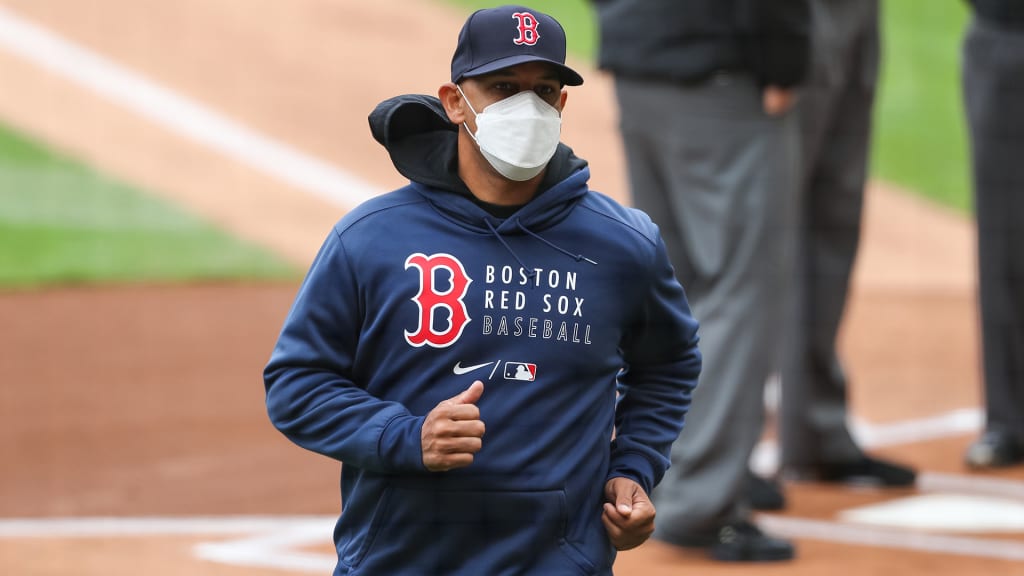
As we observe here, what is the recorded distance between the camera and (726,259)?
14.2 ft

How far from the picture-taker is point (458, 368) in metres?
2.47

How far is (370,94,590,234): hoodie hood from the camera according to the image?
2.53 metres

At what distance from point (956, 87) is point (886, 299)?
625 centimetres

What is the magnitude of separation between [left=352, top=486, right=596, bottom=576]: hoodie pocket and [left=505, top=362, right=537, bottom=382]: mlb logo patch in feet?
0.60

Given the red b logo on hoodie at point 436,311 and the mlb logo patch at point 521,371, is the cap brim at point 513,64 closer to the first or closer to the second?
the red b logo on hoodie at point 436,311

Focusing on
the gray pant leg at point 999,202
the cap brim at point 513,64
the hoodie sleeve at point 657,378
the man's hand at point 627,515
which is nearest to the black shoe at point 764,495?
the gray pant leg at point 999,202

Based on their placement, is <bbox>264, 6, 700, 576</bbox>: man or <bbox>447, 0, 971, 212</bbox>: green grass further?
<bbox>447, 0, 971, 212</bbox>: green grass

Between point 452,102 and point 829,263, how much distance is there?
3.18 metres

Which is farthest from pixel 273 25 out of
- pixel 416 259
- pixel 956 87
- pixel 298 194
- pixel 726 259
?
pixel 416 259

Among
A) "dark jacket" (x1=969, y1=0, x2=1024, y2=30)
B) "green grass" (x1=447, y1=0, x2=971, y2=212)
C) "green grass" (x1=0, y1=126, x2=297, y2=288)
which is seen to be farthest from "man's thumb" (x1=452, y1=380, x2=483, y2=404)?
"green grass" (x1=447, y1=0, x2=971, y2=212)

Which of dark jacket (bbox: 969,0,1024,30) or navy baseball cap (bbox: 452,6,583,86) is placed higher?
dark jacket (bbox: 969,0,1024,30)

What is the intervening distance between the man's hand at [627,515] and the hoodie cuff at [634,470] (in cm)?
4

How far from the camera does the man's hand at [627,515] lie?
2.45 meters

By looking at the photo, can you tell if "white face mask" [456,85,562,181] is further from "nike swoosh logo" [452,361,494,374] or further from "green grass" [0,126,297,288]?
"green grass" [0,126,297,288]
